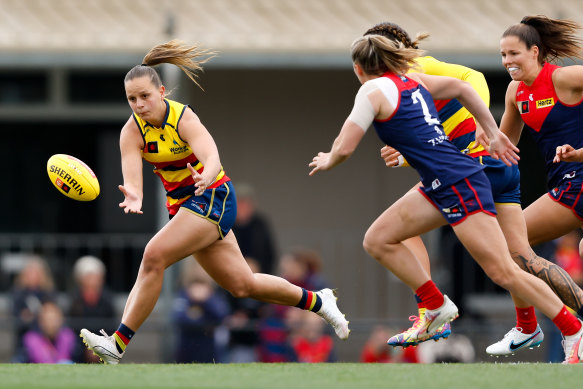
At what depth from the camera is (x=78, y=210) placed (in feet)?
46.9

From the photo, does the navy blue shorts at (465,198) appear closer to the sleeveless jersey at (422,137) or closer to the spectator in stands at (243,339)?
the sleeveless jersey at (422,137)

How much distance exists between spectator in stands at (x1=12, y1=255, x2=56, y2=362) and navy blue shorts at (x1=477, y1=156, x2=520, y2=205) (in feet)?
18.6

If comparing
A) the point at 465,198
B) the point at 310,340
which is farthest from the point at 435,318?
the point at 310,340

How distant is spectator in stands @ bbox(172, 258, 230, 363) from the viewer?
36.0 ft

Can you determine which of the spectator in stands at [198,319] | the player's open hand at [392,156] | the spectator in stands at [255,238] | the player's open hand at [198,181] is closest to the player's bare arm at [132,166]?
the player's open hand at [198,181]

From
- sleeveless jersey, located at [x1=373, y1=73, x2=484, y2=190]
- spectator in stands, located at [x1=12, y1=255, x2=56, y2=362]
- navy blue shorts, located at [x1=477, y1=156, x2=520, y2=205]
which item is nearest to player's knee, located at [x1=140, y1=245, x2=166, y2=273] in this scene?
sleeveless jersey, located at [x1=373, y1=73, x2=484, y2=190]

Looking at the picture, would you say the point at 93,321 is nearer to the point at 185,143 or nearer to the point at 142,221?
the point at 142,221

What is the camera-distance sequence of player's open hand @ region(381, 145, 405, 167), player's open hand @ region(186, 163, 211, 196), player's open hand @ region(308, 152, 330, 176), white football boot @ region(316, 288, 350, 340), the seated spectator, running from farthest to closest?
1. the seated spectator
2. white football boot @ region(316, 288, 350, 340)
3. player's open hand @ region(381, 145, 405, 167)
4. player's open hand @ region(186, 163, 211, 196)
5. player's open hand @ region(308, 152, 330, 176)

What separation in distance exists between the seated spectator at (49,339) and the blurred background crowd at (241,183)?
0.02 metres

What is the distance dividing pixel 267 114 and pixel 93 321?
14.2 feet

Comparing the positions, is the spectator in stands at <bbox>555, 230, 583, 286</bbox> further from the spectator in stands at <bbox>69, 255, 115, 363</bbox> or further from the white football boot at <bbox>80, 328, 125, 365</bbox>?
the white football boot at <bbox>80, 328, 125, 365</bbox>

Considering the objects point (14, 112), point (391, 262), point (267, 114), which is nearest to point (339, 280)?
point (267, 114)

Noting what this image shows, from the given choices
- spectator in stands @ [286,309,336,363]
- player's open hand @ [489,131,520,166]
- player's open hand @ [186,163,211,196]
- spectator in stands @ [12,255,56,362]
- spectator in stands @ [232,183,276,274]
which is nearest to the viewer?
player's open hand @ [186,163,211,196]

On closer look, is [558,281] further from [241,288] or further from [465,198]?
[241,288]
